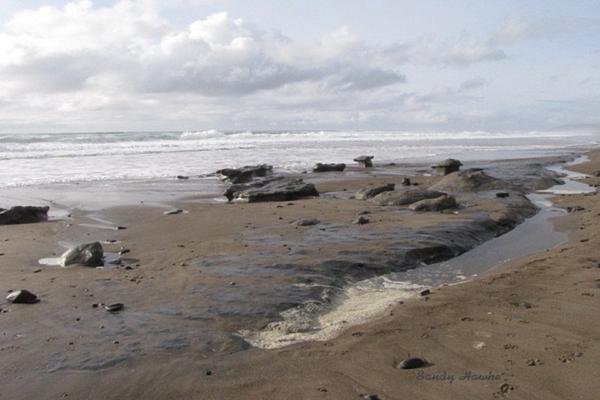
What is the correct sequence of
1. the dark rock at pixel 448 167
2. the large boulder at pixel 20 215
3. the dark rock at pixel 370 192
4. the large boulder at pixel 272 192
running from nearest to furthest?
the large boulder at pixel 20 215, the dark rock at pixel 370 192, the large boulder at pixel 272 192, the dark rock at pixel 448 167

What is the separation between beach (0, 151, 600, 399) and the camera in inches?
162

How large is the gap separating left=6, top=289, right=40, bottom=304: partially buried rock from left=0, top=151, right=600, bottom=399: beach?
3.6 inches

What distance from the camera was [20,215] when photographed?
11.8m

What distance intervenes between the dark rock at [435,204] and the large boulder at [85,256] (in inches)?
272

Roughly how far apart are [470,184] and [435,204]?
3683 mm

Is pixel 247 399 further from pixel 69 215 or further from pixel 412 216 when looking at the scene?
pixel 69 215

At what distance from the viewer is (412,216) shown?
11.1 metres

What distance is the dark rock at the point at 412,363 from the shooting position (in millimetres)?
4371

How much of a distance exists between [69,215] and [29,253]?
4.11 meters

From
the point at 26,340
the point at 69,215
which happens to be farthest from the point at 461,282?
the point at 69,215

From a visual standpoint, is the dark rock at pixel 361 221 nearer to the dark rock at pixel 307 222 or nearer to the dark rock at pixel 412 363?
the dark rock at pixel 307 222

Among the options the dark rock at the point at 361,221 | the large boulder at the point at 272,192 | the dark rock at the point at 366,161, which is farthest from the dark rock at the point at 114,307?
the dark rock at the point at 366,161

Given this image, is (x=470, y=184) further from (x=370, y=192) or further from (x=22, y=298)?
(x=22, y=298)

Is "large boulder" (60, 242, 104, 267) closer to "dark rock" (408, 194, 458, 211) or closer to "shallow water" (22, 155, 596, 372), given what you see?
"shallow water" (22, 155, 596, 372)
